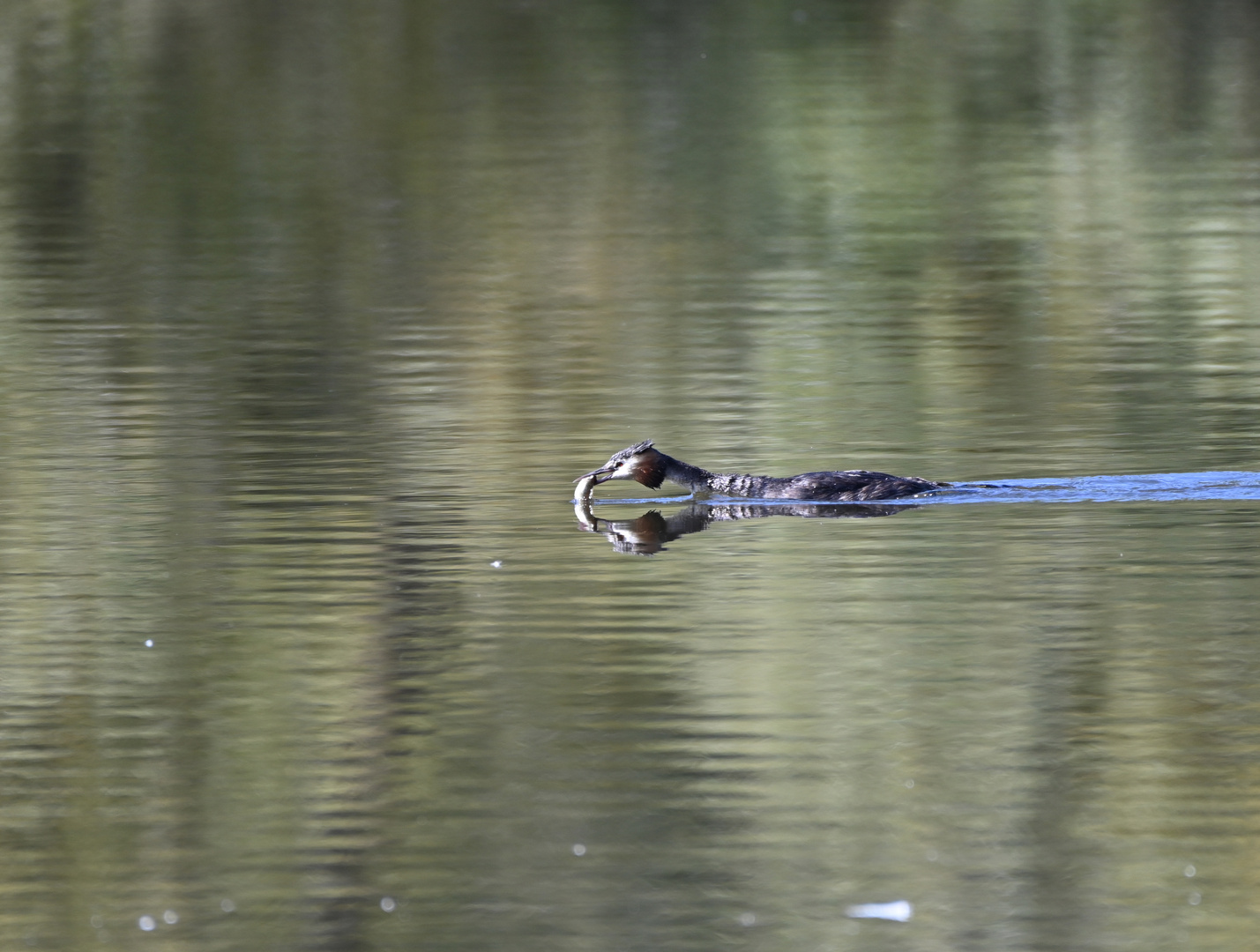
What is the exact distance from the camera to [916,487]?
1537 cm

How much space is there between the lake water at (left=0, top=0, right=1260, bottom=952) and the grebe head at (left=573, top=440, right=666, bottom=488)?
277mm

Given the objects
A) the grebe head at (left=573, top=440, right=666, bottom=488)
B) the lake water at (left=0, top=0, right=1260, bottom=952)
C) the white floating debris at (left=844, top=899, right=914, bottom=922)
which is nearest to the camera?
the white floating debris at (left=844, top=899, right=914, bottom=922)

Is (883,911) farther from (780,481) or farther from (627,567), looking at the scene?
(780,481)

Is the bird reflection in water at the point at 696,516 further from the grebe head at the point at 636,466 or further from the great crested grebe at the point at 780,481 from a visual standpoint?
the grebe head at the point at 636,466

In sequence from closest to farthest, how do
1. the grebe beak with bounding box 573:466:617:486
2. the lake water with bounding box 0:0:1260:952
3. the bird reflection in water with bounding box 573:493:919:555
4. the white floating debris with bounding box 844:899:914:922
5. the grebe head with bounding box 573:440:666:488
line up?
1. the white floating debris with bounding box 844:899:914:922
2. the lake water with bounding box 0:0:1260:952
3. the bird reflection in water with bounding box 573:493:919:555
4. the grebe beak with bounding box 573:466:617:486
5. the grebe head with bounding box 573:440:666:488

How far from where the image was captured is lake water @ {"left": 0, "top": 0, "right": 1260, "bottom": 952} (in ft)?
29.3

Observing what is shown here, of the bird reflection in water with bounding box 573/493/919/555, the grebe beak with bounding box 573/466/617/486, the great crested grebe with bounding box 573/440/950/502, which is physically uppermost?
the grebe beak with bounding box 573/466/617/486

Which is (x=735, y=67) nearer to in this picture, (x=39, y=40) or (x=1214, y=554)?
(x=39, y=40)

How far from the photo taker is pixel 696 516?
1542 cm

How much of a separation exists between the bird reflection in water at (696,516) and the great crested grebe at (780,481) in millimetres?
64

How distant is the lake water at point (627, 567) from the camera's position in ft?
29.3

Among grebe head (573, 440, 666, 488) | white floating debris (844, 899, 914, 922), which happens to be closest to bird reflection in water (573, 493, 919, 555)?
grebe head (573, 440, 666, 488)

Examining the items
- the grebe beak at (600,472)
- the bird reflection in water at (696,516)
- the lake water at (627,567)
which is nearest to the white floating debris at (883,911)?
the lake water at (627,567)

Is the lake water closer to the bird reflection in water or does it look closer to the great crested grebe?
the bird reflection in water
